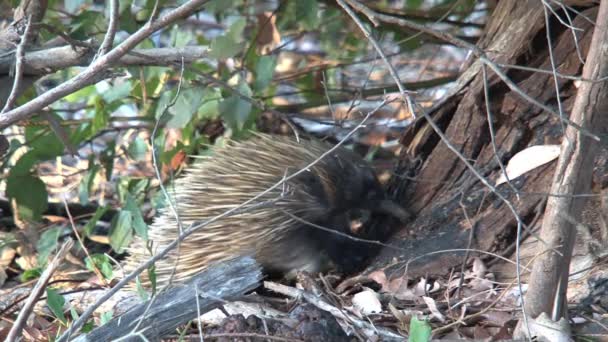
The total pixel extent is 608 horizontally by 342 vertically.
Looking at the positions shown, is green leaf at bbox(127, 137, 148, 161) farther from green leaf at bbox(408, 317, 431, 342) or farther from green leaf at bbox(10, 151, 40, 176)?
green leaf at bbox(408, 317, 431, 342)

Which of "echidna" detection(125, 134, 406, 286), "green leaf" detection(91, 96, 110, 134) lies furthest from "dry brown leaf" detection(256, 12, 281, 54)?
"green leaf" detection(91, 96, 110, 134)

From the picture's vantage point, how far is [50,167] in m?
6.11

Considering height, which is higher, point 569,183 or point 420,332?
point 569,183

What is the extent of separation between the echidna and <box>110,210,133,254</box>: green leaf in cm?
6

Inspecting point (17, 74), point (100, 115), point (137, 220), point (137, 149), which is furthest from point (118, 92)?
point (17, 74)

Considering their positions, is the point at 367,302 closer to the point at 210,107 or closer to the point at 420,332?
the point at 420,332

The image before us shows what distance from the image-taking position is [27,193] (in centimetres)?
436

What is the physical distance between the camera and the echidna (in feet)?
13.1

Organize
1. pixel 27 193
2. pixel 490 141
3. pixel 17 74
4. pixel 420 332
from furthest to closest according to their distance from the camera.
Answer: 1. pixel 27 193
2. pixel 490 141
3. pixel 17 74
4. pixel 420 332

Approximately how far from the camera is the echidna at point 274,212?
3979mm

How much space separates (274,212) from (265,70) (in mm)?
683

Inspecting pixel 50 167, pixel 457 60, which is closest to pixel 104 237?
pixel 50 167

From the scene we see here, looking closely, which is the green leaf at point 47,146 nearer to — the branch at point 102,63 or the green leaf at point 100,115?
the green leaf at point 100,115

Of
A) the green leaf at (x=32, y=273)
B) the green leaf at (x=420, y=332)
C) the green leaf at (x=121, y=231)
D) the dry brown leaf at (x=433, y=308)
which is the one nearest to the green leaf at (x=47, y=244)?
the green leaf at (x=32, y=273)
